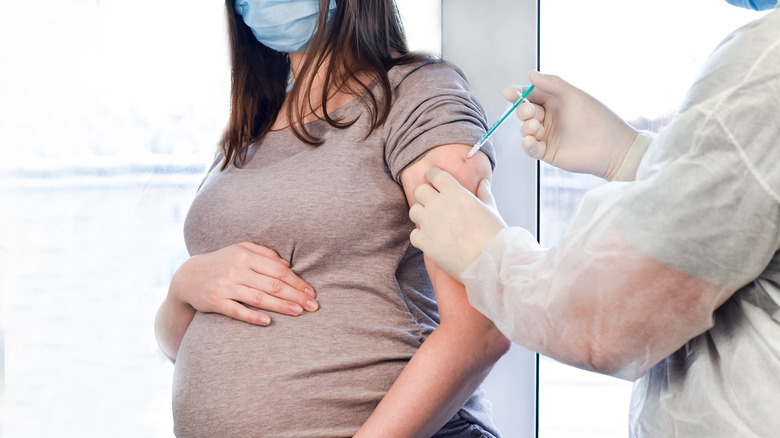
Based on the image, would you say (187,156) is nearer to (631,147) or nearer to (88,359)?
(88,359)

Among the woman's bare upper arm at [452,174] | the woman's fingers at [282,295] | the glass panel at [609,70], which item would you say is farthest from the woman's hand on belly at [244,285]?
the glass panel at [609,70]

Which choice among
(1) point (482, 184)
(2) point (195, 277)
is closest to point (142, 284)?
(2) point (195, 277)

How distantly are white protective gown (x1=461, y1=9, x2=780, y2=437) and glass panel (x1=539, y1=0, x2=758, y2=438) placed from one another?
75 cm

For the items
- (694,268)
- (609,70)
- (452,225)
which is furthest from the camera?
(609,70)

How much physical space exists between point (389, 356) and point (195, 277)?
37 centimetres

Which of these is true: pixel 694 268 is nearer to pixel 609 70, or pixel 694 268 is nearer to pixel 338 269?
pixel 338 269

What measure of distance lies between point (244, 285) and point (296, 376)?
0.56 ft

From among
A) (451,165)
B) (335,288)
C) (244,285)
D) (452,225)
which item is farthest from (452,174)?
(244,285)

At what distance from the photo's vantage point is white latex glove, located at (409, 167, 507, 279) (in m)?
0.74

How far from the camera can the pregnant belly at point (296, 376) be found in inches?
34.1

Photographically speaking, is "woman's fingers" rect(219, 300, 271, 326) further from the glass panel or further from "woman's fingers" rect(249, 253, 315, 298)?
the glass panel

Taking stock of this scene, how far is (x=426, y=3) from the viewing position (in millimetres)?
1395

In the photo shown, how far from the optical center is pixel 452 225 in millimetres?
752

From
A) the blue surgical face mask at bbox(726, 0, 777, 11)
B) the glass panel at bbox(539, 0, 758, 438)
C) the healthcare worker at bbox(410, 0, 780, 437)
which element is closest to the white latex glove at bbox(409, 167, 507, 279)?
the healthcare worker at bbox(410, 0, 780, 437)
